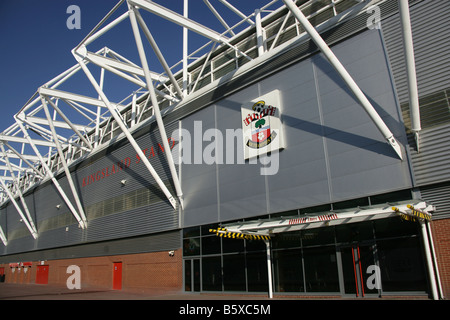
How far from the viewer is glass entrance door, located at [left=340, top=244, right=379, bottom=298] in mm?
12719

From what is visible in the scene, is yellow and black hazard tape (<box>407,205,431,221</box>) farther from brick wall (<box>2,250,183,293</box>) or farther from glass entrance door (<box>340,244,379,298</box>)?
brick wall (<box>2,250,183,293</box>)

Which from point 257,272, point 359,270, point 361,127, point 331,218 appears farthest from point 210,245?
point 361,127

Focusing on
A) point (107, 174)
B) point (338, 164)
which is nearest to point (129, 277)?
point (107, 174)

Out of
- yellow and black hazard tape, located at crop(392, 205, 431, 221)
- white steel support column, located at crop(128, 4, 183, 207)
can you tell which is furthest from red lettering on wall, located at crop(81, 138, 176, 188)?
yellow and black hazard tape, located at crop(392, 205, 431, 221)

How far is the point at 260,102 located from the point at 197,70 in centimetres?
727

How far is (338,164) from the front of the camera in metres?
14.3

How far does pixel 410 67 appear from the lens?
447 inches

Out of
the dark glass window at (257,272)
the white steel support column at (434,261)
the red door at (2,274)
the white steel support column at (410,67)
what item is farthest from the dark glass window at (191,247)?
the red door at (2,274)

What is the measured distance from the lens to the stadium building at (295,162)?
12258 millimetres

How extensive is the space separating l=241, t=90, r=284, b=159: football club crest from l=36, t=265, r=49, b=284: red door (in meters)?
30.2

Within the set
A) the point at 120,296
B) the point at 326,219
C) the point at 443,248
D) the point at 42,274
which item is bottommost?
the point at 120,296

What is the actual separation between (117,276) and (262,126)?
16381mm

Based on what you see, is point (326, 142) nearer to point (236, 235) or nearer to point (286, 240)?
point (286, 240)

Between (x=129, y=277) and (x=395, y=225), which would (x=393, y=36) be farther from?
(x=129, y=277)
